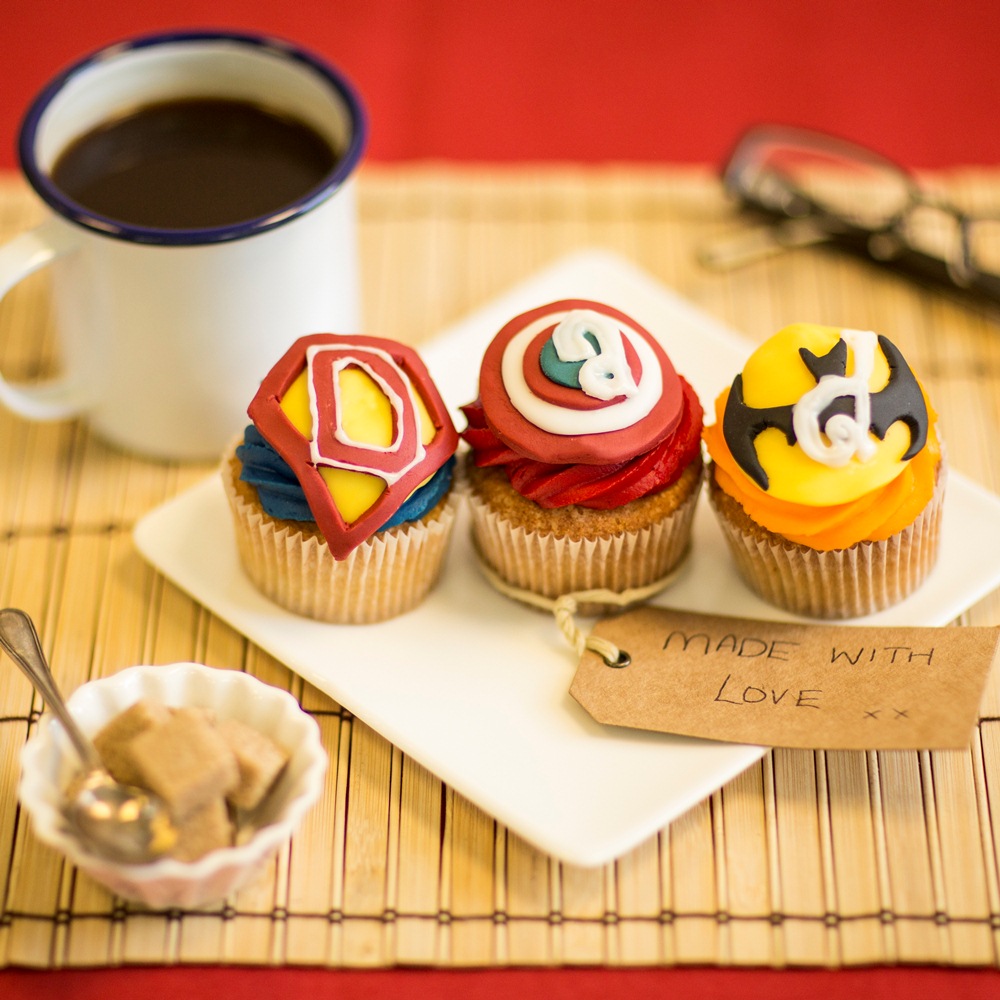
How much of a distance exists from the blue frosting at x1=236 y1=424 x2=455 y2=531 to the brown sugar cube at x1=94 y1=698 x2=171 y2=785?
237mm

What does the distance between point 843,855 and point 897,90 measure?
1.50m

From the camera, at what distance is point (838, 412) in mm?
1197

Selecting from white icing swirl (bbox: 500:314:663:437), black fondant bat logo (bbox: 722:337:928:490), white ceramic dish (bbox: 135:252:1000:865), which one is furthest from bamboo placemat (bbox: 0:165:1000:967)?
white icing swirl (bbox: 500:314:663:437)

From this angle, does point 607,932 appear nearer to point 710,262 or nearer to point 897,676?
point 897,676

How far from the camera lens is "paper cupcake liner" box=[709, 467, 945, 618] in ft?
4.23

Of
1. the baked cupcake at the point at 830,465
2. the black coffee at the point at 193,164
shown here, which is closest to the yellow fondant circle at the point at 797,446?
the baked cupcake at the point at 830,465

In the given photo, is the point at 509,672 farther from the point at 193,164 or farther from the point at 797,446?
the point at 193,164

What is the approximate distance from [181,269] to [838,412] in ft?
2.35

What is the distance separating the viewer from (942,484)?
1.29 meters

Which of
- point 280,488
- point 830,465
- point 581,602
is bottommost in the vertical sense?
point 581,602

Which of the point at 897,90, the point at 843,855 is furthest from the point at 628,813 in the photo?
the point at 897,90

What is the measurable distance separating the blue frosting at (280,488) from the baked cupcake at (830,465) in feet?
0.97

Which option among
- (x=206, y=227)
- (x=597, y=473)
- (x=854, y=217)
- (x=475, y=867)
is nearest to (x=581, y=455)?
(x=597, y=473)

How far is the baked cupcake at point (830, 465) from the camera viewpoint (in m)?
1.20
